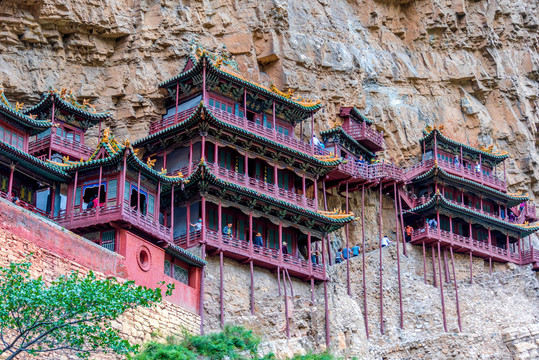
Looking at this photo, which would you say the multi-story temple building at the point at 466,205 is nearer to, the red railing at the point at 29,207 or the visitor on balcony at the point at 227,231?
the visitor on balcony at the point at 227,231

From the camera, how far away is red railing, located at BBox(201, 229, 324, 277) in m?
39.6

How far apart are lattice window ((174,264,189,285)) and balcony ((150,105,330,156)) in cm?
887

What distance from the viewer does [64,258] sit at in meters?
29.6

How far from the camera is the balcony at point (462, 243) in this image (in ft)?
166

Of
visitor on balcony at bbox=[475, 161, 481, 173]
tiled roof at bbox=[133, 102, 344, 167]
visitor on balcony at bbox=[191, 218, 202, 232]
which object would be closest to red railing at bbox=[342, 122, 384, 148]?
tiled roof at bbox=[133, 102, 344, 167]

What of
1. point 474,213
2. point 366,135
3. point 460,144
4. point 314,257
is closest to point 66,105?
point 314,257

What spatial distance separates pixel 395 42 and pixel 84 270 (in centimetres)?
3433

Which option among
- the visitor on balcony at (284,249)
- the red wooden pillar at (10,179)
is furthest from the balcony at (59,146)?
the visitor on balcony at (284,249)

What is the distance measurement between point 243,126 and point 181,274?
974 centimetres

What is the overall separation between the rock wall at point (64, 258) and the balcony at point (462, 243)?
20.0 m

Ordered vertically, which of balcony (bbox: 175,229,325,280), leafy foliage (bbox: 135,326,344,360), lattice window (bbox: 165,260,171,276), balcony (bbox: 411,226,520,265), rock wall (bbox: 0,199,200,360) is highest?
balcony (bbox: 411,226,520,265)

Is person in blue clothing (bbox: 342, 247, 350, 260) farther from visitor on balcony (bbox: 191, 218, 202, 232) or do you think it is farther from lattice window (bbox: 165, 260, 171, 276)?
lattice window (bbox: 165, 260, 171, 276)

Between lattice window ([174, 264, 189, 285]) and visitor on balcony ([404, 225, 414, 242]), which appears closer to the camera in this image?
lattice window ([174, 264, 189, 285])

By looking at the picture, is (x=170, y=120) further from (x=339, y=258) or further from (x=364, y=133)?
(x=364, y=133)
